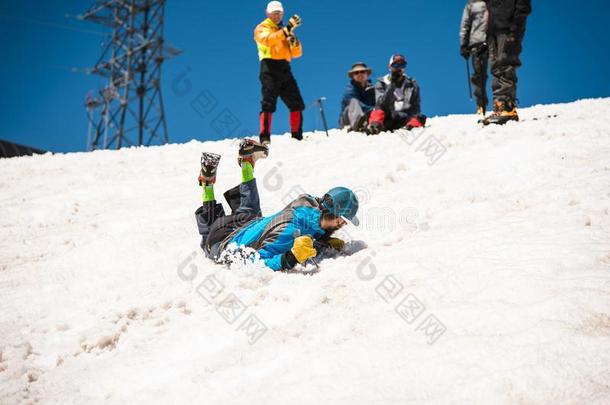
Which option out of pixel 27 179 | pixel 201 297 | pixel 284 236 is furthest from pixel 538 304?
pixel 27 179

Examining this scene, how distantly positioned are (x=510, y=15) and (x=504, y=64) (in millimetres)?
555

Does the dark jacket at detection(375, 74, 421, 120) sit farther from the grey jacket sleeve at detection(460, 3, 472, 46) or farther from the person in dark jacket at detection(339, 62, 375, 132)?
the grey jacket sleeve at detection(460, 3, 472, 46)

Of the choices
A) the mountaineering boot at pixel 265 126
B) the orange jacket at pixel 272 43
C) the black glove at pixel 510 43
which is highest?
the orange jacket at pixel 272 43

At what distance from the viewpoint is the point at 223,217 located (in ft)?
11.5

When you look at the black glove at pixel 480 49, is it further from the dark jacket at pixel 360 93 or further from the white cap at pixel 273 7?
the white cap at pixel 273 7

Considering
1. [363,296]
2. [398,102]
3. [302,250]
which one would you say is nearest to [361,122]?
[398,102]

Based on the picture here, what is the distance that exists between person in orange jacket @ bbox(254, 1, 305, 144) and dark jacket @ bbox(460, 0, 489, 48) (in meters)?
3.74

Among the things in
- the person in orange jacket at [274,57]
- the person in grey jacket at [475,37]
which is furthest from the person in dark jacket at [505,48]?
the person in grey jacket at [475,37]

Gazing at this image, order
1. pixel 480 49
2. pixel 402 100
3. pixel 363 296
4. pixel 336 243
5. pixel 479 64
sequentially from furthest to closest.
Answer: pixel 479 64, pixel 480 49, pixel 402 100, pixel 336 243, pixel 363 296

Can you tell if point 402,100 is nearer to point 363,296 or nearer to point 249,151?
point 249,151

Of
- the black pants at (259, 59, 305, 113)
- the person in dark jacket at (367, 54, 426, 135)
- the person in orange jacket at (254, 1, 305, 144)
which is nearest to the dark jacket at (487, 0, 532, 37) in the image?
the person in dark jacket at (367, 54, 426, 135)

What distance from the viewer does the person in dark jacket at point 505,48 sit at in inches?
209

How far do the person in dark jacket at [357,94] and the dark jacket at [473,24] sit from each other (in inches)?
75.0

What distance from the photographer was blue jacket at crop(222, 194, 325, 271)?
2992mm
